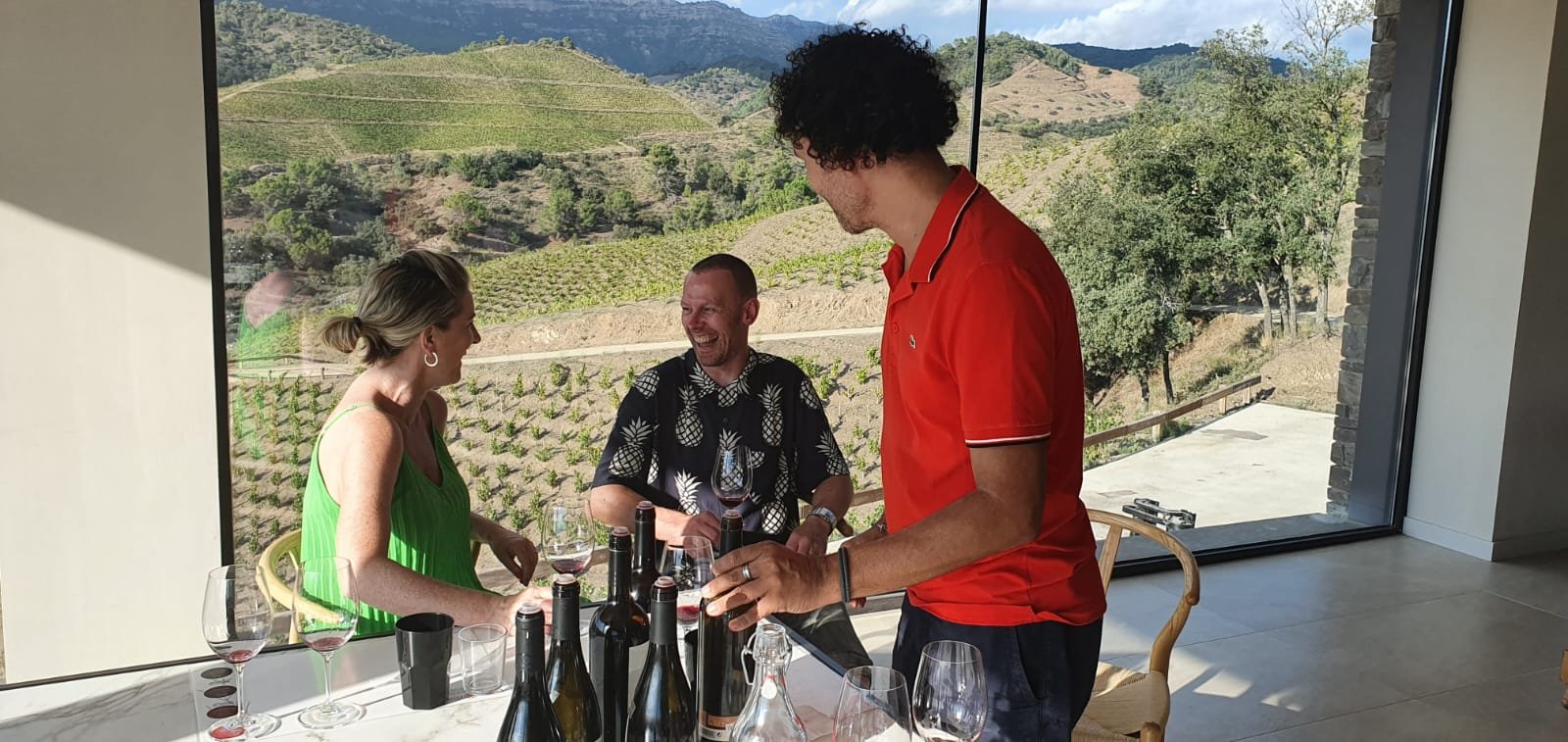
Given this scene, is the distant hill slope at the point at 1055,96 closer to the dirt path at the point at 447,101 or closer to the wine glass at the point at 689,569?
the dirt path at the point at 447,101

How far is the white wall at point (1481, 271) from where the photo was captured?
4.73m

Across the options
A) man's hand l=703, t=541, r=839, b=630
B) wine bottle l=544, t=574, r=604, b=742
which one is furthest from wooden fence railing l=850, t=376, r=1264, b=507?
wine bottle l=544, t=574, r=604, b=742

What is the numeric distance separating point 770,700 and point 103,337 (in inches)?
93.5

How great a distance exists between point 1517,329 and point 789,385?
3630mm

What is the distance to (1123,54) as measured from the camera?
4.43 metres

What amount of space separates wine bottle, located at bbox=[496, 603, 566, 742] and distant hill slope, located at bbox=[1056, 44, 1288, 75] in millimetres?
3628

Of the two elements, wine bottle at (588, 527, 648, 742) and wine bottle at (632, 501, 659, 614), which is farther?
wine bottle at (632, 501, 659, 614)

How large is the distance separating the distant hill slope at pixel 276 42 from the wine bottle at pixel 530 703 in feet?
7.73

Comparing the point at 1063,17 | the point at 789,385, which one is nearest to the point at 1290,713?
the point at 789,385

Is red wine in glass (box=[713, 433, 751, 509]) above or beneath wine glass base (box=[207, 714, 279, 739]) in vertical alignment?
above

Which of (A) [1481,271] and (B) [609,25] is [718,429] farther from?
(A) [1481,271]

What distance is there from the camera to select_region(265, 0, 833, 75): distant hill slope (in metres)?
3.26

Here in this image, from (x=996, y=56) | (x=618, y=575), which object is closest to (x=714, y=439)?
(x=618, y=575)

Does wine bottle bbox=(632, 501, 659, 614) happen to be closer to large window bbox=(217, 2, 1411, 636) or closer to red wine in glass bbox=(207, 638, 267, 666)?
red wine in glass bbox=(207, 638, 267, 666)
